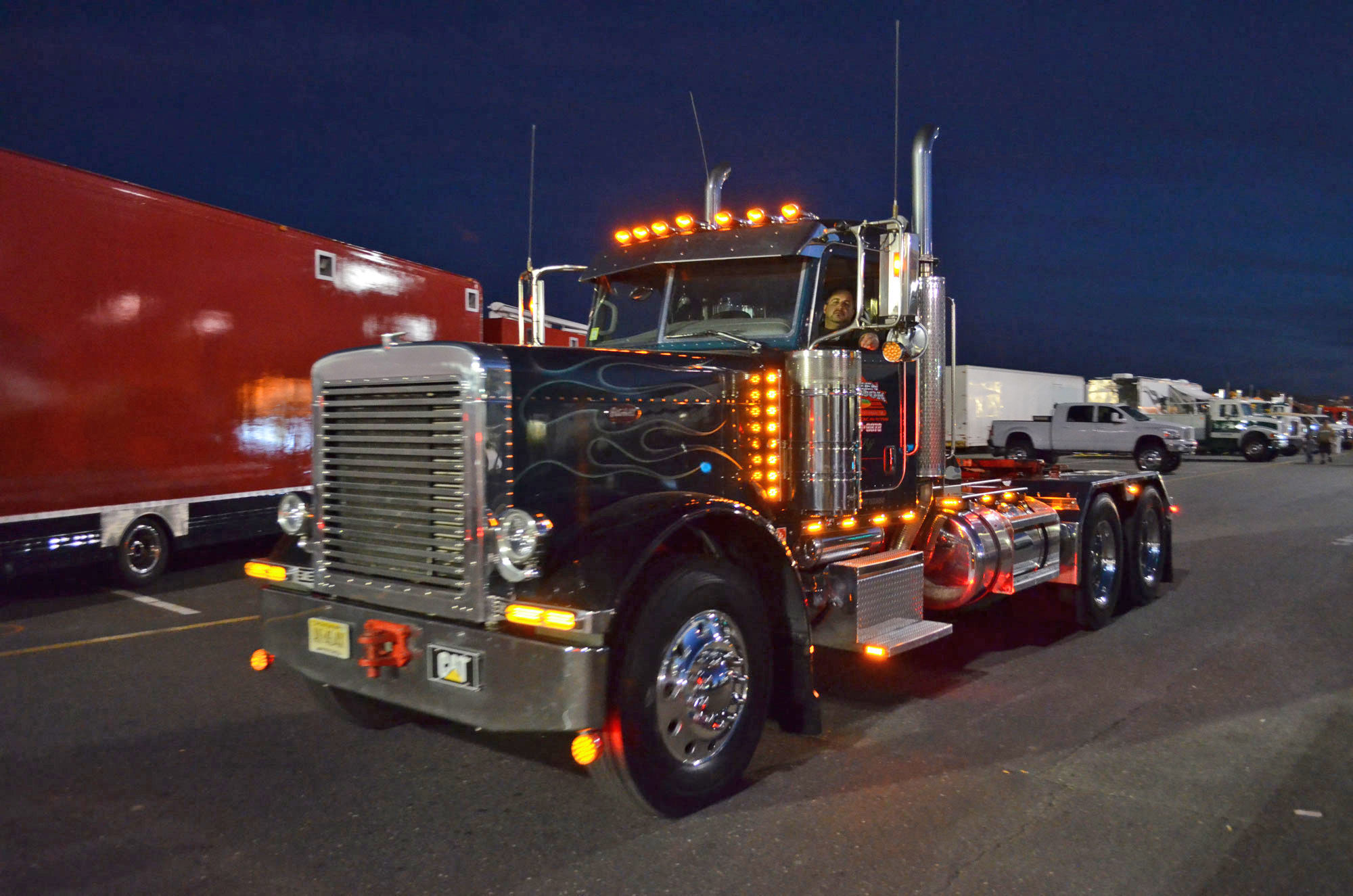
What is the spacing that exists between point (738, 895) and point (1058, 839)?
134cm

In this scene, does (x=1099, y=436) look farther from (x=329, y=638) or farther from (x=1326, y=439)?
(x=329, y=638)

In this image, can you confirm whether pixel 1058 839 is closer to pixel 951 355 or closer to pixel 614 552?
pixel 614 552

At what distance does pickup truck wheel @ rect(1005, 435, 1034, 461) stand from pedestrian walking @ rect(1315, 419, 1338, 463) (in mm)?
10098

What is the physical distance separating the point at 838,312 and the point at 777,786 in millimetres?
2489

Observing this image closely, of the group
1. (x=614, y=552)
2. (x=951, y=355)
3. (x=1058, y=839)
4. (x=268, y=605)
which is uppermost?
(x=951, y=355)

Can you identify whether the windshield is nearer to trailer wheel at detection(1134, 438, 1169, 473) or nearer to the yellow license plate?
the yellow license plate

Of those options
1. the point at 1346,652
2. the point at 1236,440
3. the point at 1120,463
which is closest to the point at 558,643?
the point at 1346,652

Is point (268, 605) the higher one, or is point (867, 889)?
point (268, 605)

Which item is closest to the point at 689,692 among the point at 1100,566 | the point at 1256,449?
the point at 1100,566

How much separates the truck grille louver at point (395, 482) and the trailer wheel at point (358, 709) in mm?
892

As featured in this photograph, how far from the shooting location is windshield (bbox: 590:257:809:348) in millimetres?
5375

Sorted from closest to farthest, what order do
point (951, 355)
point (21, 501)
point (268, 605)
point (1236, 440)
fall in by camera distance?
point (268, 605) → point (951, 355) → point (21, 501) → point (1236, 440)

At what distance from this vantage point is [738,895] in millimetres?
3391

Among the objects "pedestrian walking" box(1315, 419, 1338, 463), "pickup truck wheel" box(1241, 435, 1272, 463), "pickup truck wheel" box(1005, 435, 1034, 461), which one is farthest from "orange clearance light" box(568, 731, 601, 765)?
"pickup truck wheel" box(1241, 435, 1272, 463)
